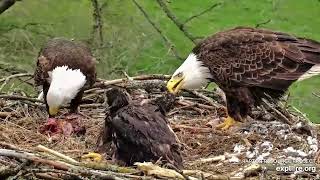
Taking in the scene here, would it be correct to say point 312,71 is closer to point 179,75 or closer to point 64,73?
point 179,75

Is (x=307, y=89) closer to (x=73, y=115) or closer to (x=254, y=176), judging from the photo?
(x=73, y=115)

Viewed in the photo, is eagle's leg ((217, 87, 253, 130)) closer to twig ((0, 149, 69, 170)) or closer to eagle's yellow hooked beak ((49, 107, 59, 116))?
eagle's yellow hooked beak ((49, 107, 59, 116))

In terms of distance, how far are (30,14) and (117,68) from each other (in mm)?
2363

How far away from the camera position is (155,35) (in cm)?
1092

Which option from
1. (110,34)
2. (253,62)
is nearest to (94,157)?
(253,62)

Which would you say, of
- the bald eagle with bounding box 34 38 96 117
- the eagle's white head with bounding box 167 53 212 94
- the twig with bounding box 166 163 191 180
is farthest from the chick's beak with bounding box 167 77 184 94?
the twig with bounding box 166 163 191 180

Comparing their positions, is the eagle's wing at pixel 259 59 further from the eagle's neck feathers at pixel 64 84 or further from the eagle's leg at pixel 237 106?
the eagle's neck feathers at pixel 64 84

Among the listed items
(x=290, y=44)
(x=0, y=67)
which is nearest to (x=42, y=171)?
(x=290, y=44)

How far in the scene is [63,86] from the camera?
7.32 meters

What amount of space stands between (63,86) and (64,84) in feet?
0.11

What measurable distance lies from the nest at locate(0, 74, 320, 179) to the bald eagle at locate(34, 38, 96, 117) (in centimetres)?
26

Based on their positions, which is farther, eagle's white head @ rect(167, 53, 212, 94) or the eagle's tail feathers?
eagle's white head @ rect(167, 53, 212, 94)

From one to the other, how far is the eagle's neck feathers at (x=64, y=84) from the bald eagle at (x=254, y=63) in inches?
44.8

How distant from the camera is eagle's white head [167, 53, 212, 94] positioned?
7.53 m
